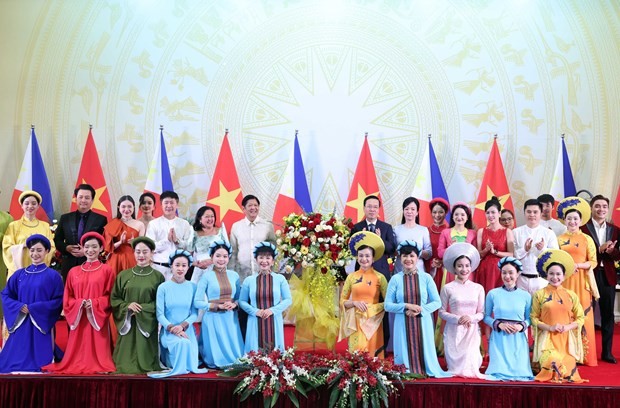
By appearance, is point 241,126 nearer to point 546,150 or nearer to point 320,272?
point 320,272

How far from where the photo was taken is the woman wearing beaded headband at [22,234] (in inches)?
280

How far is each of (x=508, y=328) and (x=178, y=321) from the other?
8.73 ft

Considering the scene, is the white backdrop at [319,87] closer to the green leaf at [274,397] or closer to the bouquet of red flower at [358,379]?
the bouquet of red flower at [358,379]

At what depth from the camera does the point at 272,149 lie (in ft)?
30.3

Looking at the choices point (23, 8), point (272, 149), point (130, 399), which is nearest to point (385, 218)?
point (272, 149)

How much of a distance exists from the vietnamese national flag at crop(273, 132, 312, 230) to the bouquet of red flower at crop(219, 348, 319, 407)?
126 inches

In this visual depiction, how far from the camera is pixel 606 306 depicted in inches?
277

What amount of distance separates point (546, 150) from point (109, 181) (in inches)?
209

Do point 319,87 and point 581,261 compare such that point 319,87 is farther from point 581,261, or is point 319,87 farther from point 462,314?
point 462,314

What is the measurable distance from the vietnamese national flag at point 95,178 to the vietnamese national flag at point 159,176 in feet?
1.67

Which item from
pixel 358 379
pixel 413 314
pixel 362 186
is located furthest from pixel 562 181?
pixel 358 379

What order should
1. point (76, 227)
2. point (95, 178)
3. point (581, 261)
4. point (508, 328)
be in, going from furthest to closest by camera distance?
point (95, 178), point (76, 227), point (581, 261), point (508, 328)

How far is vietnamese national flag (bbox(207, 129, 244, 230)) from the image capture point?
8742mm

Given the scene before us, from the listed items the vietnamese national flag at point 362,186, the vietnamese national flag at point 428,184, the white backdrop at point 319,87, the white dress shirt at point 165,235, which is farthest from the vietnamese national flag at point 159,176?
the vietnamese national flag at point 428,184
